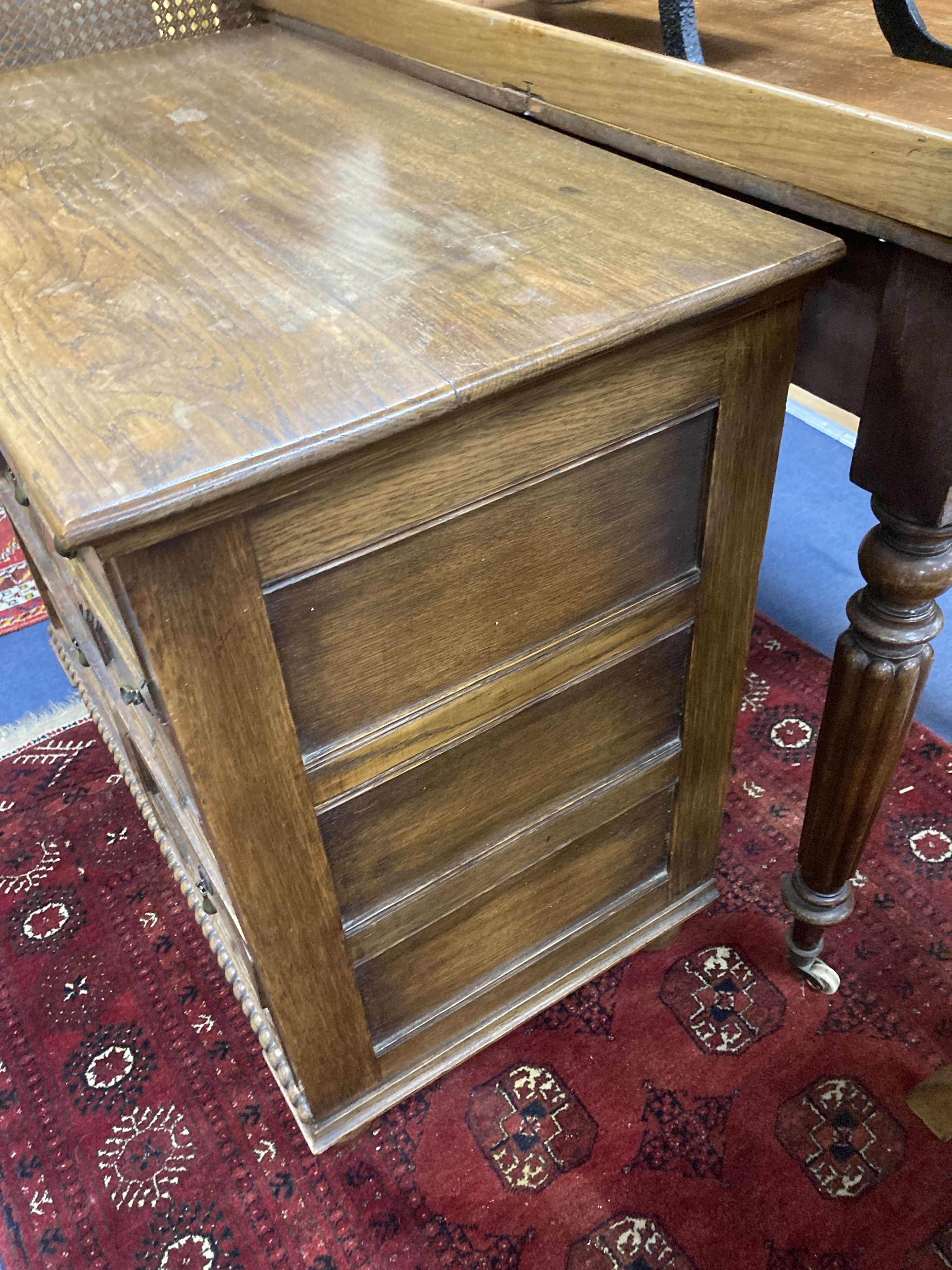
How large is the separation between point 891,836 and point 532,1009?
0.54 meters

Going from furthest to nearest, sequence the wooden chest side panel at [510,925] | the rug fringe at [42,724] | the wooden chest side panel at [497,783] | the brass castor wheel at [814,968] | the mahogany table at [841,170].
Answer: the rug fringe at [42,724], the brass castor wheel at [814,968], the wooden chest side panel at [510,925], the wooden chest side panel at [497,783], the mahogany table at [841,170]

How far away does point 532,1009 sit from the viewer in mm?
1021

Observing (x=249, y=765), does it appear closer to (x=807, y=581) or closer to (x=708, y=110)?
(x=708, y=110)

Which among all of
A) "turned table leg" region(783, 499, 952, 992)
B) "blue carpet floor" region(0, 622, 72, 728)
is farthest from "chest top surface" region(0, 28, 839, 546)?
"blue carpet floor" region(0, 622, 72, 728)

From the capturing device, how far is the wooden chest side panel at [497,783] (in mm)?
745

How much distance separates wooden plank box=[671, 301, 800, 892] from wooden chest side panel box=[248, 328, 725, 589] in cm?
3

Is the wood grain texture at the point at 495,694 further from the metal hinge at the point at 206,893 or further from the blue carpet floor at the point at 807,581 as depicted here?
the blue carpet floor at the point at 807,581

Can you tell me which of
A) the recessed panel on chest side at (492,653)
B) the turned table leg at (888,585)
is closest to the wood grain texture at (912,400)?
the turned table leg at (888,585)

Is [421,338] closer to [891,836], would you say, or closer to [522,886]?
[522,886]

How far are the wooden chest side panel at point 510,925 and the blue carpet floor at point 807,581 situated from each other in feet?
2.11

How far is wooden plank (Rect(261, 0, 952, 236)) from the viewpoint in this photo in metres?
0.58

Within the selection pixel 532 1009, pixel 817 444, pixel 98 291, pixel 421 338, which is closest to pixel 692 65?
pixel 421 338

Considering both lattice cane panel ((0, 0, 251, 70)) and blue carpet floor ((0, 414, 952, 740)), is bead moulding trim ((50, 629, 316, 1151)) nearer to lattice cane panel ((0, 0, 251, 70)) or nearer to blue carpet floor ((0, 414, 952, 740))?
blue carpet floor ((0, 414, 952, 740))

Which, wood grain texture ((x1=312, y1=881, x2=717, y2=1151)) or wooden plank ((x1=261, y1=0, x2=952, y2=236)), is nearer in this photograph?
wooden plank ((x1=261, y1=0, x2=952, y2=236))
